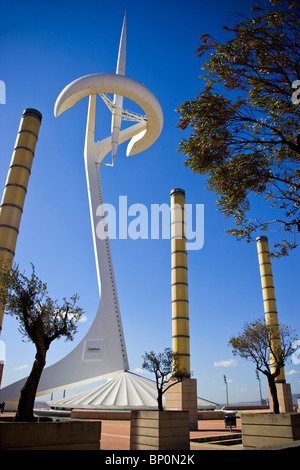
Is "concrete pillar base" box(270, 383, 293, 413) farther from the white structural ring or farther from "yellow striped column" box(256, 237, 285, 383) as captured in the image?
the white structural ring

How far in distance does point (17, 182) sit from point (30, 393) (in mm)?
17703

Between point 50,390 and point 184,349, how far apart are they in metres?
11.1

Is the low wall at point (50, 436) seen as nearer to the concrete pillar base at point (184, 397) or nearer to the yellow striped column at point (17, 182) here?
the yellow striped column at point (17, 182)

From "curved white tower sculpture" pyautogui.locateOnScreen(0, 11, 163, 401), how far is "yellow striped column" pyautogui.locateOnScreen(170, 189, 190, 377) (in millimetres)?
7383

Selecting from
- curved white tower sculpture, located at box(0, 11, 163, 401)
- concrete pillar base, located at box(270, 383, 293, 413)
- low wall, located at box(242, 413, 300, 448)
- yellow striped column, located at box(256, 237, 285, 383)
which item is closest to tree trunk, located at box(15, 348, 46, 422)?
low wall, located at box(242, 413, 300, 448)

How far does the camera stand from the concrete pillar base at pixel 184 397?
2211 cm

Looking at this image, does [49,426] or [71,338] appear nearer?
[49,426]

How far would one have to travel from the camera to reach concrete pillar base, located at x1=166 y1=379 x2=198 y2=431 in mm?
22109

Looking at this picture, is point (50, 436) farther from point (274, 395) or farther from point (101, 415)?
point (101, 415)

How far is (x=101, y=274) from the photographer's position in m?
33.5

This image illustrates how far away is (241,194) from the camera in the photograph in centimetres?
1030

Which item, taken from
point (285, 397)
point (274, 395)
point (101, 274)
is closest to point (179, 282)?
point (101, 274)

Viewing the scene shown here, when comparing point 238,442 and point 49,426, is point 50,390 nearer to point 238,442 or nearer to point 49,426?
point 238,442
